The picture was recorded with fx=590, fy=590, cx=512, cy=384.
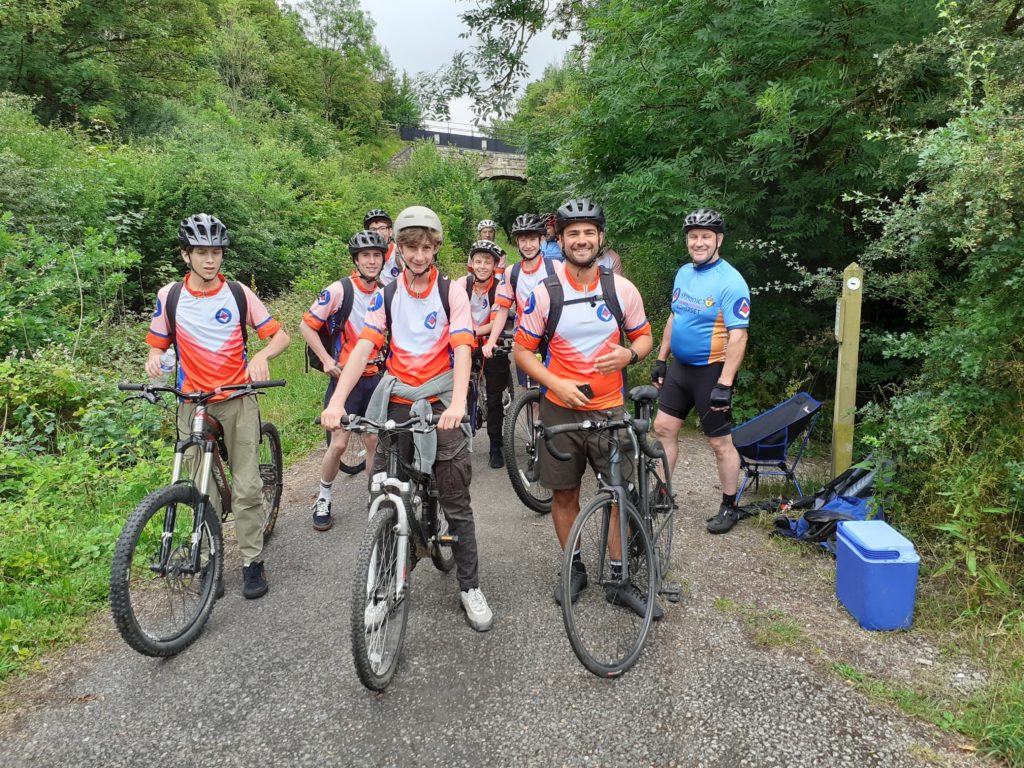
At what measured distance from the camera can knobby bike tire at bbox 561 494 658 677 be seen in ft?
9.36

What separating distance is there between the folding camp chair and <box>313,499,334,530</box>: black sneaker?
10.9 feet

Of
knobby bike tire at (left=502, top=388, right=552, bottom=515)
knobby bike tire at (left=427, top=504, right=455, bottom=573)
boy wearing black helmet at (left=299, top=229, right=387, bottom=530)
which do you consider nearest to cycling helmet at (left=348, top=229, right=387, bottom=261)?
boy wearing black helmet at (left=299, top=229, right=387, bottom=530)

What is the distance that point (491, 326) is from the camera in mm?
6012

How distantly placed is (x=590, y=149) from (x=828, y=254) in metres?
3.03

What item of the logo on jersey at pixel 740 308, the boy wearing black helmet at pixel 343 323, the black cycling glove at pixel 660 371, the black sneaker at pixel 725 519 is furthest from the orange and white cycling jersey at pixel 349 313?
the black sneaker at pixel 725 519

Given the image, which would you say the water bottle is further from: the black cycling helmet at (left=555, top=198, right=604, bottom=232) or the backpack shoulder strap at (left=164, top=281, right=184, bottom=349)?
the black cycling helmet at (left=555, top=198, right=604, bottom=232)

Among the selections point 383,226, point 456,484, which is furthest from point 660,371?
point 383,226

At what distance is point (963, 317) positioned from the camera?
13.5 feet

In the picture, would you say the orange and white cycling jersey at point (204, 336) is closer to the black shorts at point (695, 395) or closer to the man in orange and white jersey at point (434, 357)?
the man in orange and white jersey at point (434, 357)

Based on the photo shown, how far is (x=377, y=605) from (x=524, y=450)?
2.81 m

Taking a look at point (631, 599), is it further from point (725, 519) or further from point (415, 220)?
point (415, 220)

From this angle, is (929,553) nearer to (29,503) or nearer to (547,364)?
(547,364)

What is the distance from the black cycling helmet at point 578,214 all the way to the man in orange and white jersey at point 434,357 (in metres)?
0.68

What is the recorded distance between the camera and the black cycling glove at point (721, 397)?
13.3 ft
